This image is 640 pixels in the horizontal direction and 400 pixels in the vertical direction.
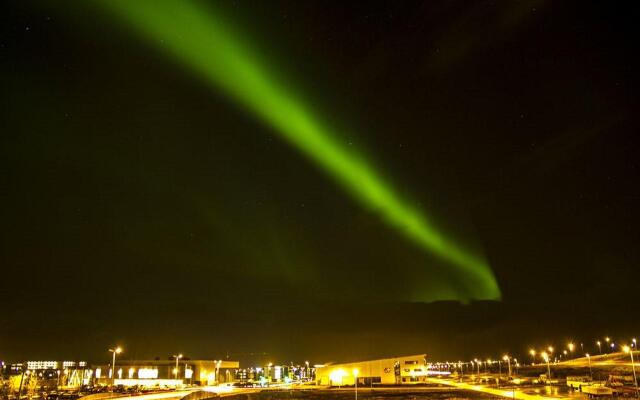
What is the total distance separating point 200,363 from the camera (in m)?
125

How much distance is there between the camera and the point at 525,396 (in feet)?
202

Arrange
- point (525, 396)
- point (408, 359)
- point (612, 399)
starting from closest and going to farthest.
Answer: point (612, 399) → point (525, 396) → point (408, 359)

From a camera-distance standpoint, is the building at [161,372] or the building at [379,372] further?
the building at [161,372]

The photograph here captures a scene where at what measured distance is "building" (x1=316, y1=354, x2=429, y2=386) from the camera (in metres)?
109

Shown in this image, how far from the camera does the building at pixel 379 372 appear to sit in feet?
358

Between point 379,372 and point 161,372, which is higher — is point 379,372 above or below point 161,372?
below

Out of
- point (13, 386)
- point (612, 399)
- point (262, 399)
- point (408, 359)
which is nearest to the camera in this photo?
point (612, 399)

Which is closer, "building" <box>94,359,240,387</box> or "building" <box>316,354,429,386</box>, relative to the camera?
"building" <box>316,354,429,386</box>

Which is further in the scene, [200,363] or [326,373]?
[200,363]

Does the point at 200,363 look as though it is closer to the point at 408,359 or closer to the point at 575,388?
the point at 408,359

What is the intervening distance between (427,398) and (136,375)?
272 ft

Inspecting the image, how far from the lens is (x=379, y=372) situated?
112m

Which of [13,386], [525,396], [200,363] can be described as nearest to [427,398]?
[525,396]

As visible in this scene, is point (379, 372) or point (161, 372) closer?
point (379, 372)
